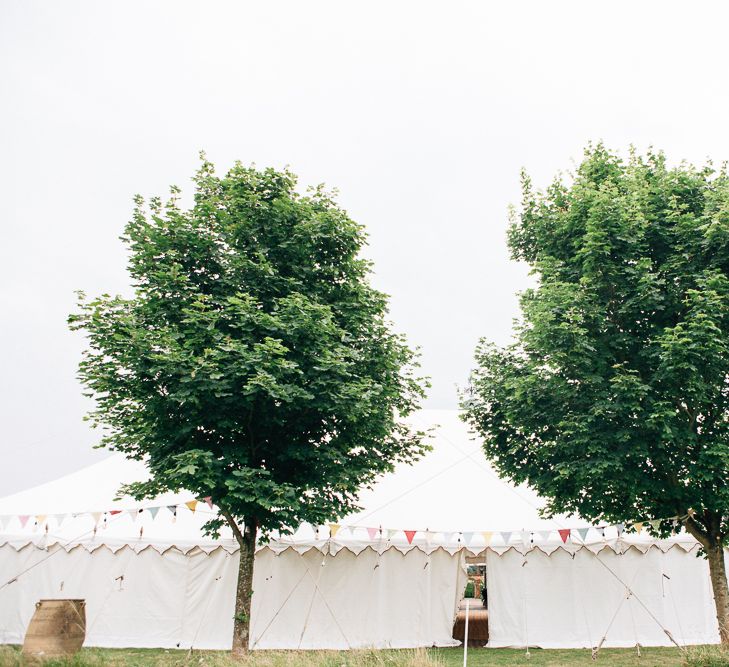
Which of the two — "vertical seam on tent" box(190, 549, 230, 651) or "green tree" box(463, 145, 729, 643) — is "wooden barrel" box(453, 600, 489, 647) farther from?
"vertical seam on tent" box(190, 549, 230, 651)

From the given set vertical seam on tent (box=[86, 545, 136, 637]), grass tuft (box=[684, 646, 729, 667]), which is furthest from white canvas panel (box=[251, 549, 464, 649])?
grass tuft (box=[684, 646, 729, 667])

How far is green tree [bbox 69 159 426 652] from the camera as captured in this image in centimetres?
927

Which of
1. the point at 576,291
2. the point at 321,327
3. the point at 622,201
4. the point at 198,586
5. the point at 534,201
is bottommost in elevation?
the point at 198,586

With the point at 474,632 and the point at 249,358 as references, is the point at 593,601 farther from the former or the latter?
the point at 249,358

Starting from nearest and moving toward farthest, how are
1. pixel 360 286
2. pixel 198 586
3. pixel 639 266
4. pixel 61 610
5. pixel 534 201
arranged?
1. pixel 61 610
2. pixel 639 266
3. pixel 360 286
4. pixel 534 201
5. pixel 198 586

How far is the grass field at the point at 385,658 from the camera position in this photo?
8117 mm

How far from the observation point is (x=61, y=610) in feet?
30.7

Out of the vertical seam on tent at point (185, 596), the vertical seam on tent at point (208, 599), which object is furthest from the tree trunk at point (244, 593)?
the vertical seam on tent at point (185, 596)

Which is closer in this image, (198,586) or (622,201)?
(622,201)

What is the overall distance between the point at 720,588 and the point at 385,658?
262 inches

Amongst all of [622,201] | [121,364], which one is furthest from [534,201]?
[121,364]

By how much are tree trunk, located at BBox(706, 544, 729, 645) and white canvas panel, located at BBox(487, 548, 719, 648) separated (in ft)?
9.27

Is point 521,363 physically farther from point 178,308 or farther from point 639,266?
point 178,308

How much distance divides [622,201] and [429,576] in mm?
9657
